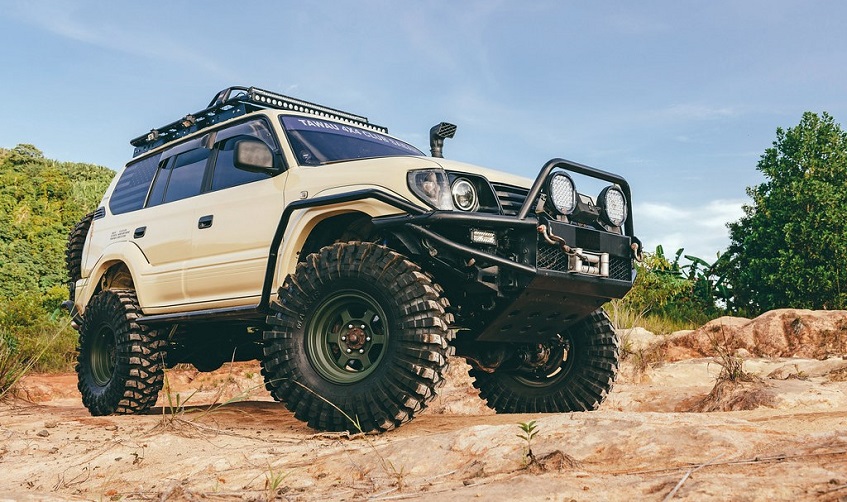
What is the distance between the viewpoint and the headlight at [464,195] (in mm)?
4336

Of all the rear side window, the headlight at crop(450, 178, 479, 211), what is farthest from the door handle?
the headlight at crop(450, 178, 479, 211)

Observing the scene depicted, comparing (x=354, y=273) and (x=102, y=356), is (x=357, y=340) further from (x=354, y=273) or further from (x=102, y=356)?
(x=102, y=356)

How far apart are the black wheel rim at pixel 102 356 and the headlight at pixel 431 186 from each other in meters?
3.71

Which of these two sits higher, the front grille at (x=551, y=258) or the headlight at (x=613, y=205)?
the headlight at (x=613, y=205)

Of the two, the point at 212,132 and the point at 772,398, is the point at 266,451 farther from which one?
the point at 772,398

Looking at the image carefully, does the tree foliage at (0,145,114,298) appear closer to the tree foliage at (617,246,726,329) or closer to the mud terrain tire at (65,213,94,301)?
the mud terrain tire at (65,213,94,301)

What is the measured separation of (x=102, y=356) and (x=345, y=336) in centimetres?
328

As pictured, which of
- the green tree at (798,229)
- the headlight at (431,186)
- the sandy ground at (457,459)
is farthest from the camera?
the green tree at (798,229)

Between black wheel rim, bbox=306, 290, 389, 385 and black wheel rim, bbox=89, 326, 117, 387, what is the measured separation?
2974mm

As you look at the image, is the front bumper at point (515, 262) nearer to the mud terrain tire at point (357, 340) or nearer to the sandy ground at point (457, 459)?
the mud terrain tire at point (357, 340)

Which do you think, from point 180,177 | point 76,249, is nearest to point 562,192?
point 180,177

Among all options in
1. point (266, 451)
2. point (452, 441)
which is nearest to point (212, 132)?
point (266, 451)

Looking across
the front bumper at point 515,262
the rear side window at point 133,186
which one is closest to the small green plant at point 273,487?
the front bumper at point 515,262

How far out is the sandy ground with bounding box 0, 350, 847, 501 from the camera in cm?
238
